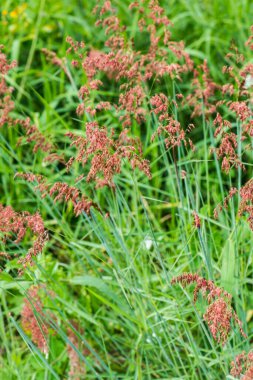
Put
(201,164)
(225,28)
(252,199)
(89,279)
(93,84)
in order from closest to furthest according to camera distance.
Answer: (252,199)
(93,84)
(89,279)
(201,164)
(225,28)

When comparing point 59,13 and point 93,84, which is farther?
point 59,13

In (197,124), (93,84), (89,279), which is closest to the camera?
(93,84)

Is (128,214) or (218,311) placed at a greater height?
(218,311)

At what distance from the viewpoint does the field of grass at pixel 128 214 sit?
1.93 m

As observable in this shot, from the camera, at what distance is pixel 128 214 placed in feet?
9.16

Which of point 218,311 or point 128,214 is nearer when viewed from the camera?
point 218,311

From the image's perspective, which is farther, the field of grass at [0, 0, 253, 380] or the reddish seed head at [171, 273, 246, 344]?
the field of grass at [0, 0, 253, 380]

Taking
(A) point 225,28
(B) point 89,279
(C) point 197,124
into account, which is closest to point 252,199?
(B) point 89,279

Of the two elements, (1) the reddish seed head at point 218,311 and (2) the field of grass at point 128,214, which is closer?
(1) the reddish seed head at point 218,311

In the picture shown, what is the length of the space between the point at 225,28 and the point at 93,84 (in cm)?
206

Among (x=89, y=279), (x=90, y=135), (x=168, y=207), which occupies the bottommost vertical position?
(x=168, y=207)

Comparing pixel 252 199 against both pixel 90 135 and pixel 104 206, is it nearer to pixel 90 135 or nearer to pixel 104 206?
pixel 90 135

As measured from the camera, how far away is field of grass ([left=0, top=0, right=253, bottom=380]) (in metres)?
1.93

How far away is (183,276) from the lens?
1648mm
